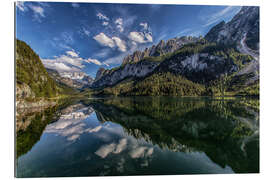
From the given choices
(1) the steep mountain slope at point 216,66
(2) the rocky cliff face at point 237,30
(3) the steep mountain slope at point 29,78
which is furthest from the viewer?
(2) the rocky cliff face at point 237,30

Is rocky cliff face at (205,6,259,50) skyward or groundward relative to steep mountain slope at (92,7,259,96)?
skyward

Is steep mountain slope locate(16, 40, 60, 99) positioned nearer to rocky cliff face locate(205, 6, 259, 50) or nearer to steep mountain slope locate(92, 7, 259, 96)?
steep mountain slope locate(92, 7, 259, 96)

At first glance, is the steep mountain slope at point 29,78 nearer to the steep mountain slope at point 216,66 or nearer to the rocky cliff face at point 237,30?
the steep mountain slope at point 216,66

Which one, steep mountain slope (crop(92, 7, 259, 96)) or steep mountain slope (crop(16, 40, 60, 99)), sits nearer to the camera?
steep mountain slope (crop(16, 40, 60, 99))

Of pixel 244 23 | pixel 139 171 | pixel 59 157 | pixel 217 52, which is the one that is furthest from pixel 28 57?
pixel 244 23

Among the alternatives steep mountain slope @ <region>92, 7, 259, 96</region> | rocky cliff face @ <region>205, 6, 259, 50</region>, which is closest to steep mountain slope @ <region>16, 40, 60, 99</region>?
steep mountain slope @ <region>92, 7, 259, 96</region>

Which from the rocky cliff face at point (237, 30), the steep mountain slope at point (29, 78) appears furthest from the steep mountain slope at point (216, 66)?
the steep mountain slope at point (29, 78)

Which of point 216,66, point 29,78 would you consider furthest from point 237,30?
point 29,78

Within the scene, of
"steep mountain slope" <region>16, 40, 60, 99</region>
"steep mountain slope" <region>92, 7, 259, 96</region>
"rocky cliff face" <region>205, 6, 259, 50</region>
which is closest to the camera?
"steep mountain slope" <region>16, 40, 60, 99</region>

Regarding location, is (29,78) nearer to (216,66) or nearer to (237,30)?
(216,66)

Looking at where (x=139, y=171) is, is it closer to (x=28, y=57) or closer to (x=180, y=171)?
(x=180, y=171)
